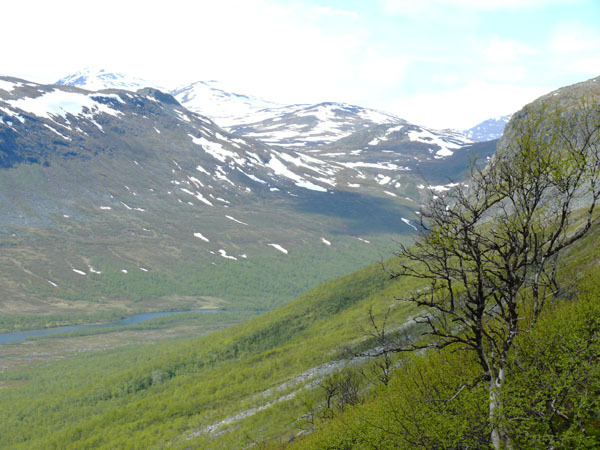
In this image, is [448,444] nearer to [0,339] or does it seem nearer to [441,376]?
[441,376]

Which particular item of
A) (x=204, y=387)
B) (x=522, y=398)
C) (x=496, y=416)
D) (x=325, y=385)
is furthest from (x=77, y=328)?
(x=522, y=398)

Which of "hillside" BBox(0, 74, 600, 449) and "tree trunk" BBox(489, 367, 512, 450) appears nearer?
"tree trunk" BBox(489, 367, 512, 450)

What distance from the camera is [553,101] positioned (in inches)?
2549

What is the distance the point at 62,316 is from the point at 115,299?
24011mm

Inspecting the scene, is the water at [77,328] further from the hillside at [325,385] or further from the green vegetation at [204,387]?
the green vegetation at [204,387]

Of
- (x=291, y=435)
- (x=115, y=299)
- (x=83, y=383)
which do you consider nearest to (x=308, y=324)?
(x=291, y=435)

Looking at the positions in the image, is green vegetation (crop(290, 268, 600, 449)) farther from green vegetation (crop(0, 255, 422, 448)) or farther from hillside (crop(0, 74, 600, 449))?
green vegetation (crop(0, 255, 422, 448))

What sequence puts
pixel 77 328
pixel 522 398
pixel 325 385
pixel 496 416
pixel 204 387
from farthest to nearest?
1. pixel 77 328
2. pixel 204 387
3. pixel 325 385
4. pixel 522 398
5. pixel 496 416

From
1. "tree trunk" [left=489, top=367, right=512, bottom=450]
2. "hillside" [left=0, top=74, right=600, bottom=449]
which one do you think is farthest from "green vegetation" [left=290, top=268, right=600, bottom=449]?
"tree trunk" [left=489, top=367, right=512, bottom=450]

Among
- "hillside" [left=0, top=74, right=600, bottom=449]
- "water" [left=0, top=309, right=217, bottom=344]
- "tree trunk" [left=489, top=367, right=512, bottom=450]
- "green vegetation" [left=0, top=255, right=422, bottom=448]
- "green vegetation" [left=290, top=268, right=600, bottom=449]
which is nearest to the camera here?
"tree trunk" [left=489, top=367, right=512, bottom=450]

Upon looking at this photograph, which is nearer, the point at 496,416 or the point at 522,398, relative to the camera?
the point at 496,416

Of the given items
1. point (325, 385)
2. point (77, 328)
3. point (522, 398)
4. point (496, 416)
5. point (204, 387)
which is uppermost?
point (522, 398)

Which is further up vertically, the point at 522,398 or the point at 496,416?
the point at 522,398

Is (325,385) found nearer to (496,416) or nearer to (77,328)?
(496,416)
